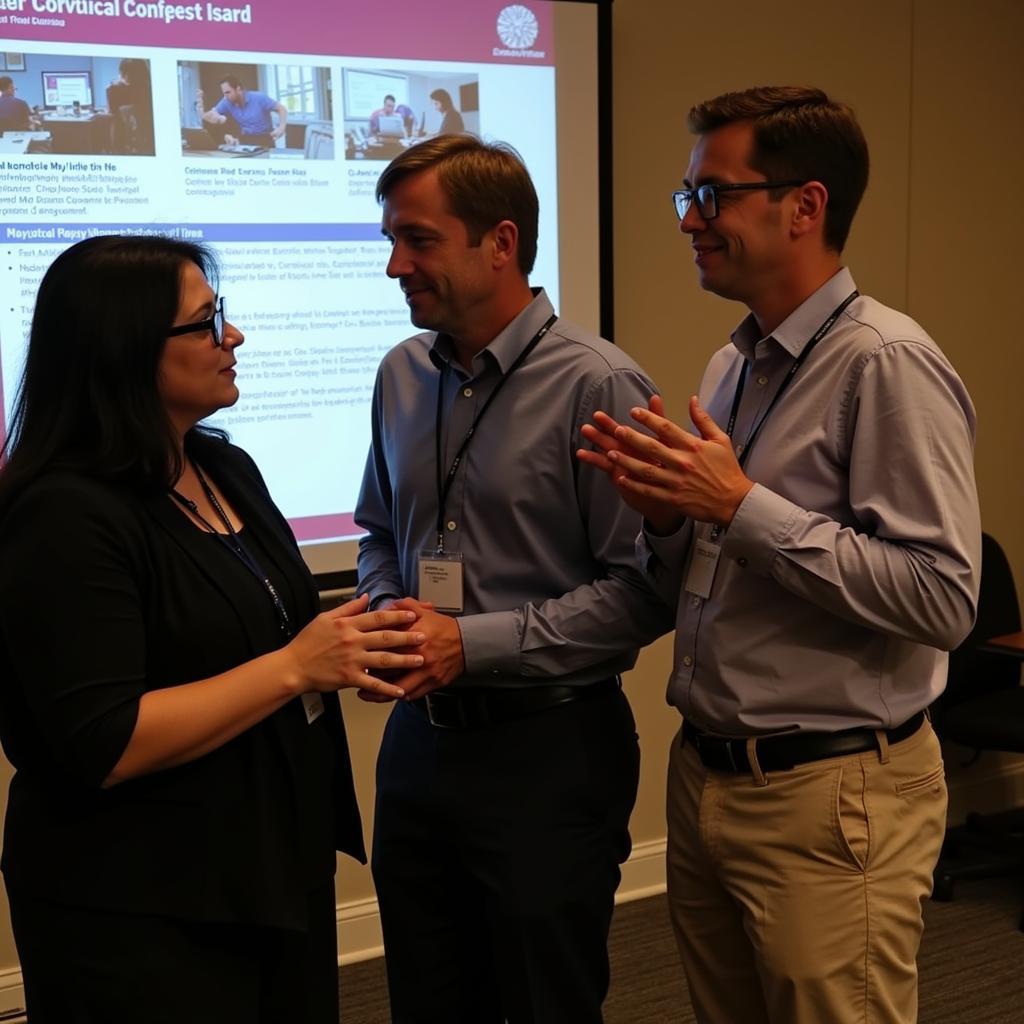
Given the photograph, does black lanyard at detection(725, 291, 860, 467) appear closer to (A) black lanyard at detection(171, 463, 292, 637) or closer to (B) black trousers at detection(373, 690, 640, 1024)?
(B) black trousers at detection(373, 690, 640, 1024)

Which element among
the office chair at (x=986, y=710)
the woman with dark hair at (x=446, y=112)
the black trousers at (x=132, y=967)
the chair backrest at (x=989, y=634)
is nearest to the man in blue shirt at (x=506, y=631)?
the black trousers at (x=132, y=967)

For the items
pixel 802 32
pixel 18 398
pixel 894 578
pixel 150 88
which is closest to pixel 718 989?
pixel 894 578

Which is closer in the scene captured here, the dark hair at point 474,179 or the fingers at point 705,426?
the fingers at point 705,426

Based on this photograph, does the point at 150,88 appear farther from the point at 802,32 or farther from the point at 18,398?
the point at 802,32

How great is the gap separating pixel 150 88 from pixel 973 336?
9.20ft

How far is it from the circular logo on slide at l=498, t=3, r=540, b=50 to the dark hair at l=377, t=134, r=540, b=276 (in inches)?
51.8

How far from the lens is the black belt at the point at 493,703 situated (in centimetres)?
192

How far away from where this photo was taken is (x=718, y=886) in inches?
70.7

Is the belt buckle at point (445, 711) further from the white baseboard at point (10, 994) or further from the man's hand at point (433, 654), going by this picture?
the white baseboard at point (10, 994)

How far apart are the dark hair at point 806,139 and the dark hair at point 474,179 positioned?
0.37 meters

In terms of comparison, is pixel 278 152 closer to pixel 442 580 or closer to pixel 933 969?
pixel 442 580

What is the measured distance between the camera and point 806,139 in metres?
1.68

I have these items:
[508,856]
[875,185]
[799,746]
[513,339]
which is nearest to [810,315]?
[513,339]

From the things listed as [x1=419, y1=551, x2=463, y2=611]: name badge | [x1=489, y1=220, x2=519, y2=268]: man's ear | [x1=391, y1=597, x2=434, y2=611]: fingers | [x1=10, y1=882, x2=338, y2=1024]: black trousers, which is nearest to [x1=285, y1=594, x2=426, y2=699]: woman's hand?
[x1=391, y1=597, x2=434, y2=611]: fingers
